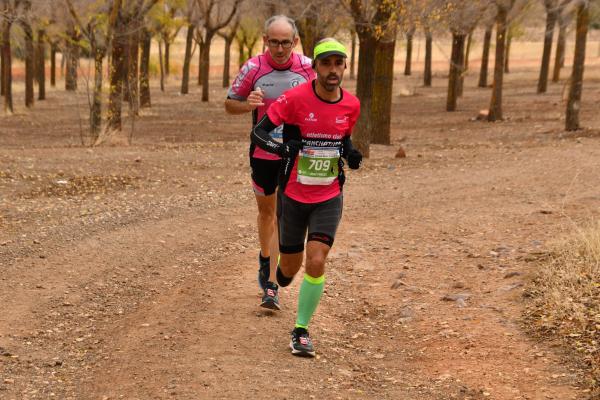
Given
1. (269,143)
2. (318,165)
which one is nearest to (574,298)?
(318,165)

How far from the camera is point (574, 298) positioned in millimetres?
6547

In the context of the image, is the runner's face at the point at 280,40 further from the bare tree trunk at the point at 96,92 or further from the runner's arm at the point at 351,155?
the bare tree trunk at the point at 96,92

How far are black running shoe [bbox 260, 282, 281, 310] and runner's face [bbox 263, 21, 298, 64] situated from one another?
1.74m

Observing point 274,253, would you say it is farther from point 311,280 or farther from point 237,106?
point 237,106

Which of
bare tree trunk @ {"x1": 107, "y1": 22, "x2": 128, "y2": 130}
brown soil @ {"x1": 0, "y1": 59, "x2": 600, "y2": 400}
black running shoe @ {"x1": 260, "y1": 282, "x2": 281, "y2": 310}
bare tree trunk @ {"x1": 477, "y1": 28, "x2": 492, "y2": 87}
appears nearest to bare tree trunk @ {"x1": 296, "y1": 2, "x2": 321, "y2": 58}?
bare tree trunk @ {"x1": 107, "y1": 22, "x2": 128, "y2": 130}

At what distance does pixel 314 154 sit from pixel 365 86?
10036 mm

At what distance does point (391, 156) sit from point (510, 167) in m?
2.80

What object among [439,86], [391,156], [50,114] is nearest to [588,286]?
[391,156]

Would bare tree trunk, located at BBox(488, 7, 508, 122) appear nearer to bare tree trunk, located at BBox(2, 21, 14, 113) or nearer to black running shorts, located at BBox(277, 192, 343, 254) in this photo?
bare tree trunk, located at BBox(2, 21, 14, 113)

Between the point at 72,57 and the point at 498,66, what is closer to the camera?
the point at 72,57

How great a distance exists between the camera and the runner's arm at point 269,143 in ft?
17.4

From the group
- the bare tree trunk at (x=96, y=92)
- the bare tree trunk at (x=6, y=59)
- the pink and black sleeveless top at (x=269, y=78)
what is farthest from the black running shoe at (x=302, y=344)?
the bare tree trunk at (x=6, y=59)

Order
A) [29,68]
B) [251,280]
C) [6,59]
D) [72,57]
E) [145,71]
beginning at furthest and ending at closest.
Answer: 1. [145,71]
2. [29,68]
3. [6,59]
4. [72,57]
5. [251,280]

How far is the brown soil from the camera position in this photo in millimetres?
5223
